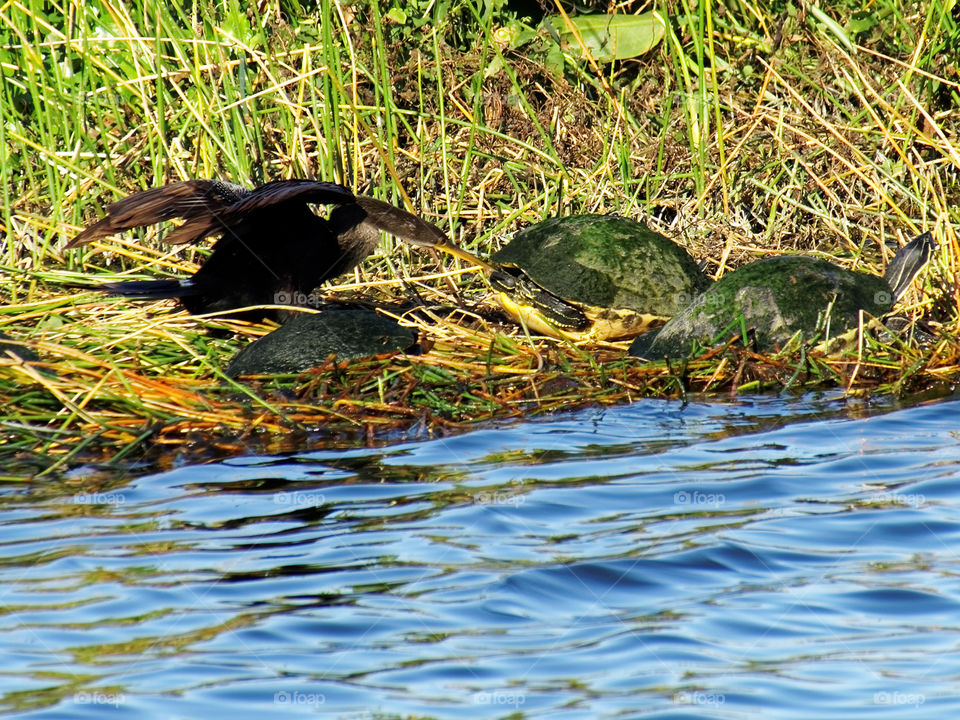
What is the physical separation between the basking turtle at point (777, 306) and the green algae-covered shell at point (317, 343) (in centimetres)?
126

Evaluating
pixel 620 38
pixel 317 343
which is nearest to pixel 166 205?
pixel 317 343

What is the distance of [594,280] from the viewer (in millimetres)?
6578

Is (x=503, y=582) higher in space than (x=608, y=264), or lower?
higher

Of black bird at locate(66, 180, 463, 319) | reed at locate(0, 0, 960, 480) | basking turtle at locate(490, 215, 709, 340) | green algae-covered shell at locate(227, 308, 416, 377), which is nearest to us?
green algae-covered shell at locate(227, 308, 416, 377)

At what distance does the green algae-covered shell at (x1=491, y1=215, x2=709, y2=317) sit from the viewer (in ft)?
21.6

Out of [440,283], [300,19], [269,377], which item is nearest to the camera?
[269,377]

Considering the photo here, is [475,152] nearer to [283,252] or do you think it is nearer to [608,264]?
[608,264]

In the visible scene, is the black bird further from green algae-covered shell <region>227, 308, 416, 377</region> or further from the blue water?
the blue water

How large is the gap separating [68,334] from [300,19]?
3223 mm

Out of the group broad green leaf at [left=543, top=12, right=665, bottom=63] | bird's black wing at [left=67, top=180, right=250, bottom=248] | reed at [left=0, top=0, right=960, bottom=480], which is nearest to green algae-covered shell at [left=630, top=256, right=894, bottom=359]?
reed at [left=0, top=0, right=960, bottom=480]

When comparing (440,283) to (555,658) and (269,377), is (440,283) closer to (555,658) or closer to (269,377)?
(269,377)

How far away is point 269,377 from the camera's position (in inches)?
223

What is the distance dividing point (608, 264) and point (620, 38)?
7.66 feet

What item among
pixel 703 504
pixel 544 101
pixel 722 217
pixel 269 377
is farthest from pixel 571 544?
pixel 544 101
